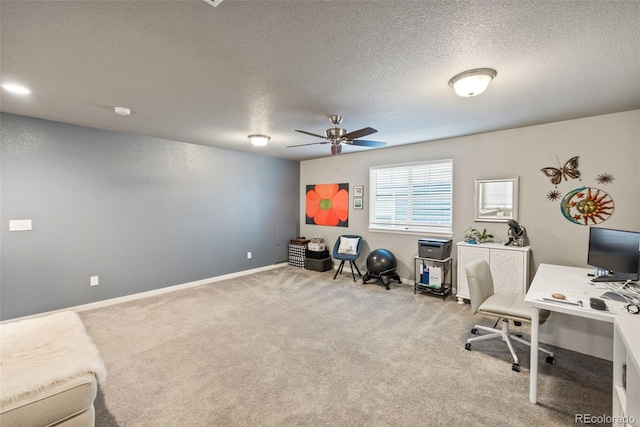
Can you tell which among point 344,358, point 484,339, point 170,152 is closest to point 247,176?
point 170,152

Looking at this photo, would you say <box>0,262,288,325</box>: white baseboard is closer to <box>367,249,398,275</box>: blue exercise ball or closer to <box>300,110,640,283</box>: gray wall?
<box>367,249,398,275</box>: blue exercise ball

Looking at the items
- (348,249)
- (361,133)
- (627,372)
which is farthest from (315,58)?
(348,249)

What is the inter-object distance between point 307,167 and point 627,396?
567 cm

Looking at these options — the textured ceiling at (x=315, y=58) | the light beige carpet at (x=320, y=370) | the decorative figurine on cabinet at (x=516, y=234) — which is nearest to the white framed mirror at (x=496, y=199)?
the decorative figurine on cabinet at (x=516, y=234)

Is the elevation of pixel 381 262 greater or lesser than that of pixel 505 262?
lesser

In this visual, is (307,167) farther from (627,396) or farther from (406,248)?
(627,396)

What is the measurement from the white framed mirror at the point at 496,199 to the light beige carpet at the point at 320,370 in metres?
1.37

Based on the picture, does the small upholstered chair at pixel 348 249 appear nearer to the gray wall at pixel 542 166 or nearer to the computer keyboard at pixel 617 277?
the gray wall at pixel 542 166

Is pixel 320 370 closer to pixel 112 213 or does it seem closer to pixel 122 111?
pixel 122 111

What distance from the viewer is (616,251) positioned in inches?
92.2

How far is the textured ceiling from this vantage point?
1.49 meters

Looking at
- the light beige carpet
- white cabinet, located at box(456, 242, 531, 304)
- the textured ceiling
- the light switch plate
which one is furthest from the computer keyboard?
the light switch plate

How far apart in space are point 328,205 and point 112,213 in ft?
12.4

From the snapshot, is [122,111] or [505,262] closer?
[122,111]
